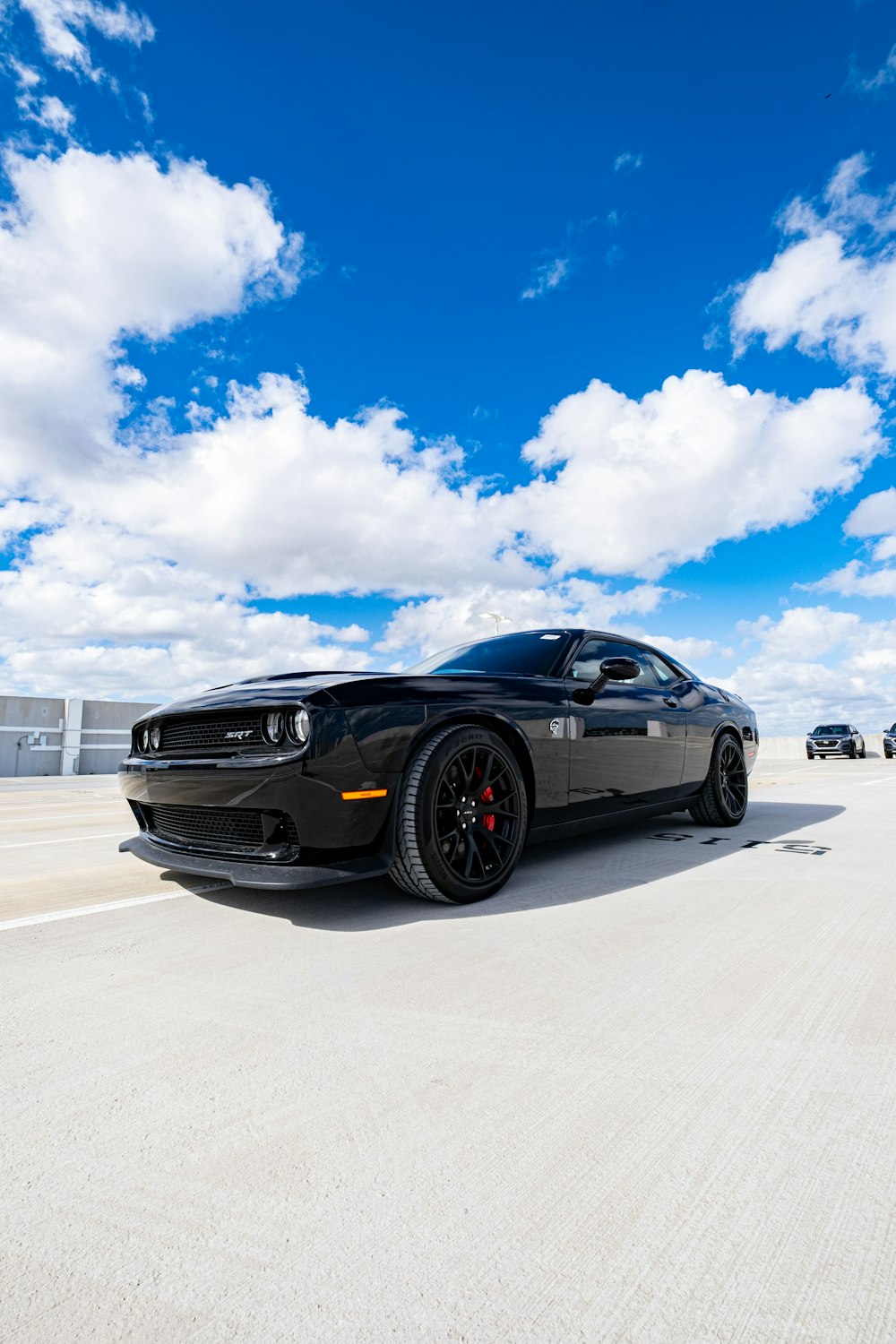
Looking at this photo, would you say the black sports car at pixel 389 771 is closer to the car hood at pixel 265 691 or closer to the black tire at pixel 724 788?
the car hood at pixel 265 691

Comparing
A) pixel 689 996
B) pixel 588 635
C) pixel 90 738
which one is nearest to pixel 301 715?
pixel 689 996

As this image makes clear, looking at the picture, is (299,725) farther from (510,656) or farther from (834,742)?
(834,742)

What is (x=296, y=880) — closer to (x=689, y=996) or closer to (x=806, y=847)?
(x=689, y=996)

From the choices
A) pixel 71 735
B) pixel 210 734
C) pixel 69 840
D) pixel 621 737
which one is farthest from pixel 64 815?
pixel 71 735

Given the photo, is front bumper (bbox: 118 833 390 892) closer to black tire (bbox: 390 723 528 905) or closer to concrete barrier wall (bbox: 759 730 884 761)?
black tire (bbox: 390 723 528 905)

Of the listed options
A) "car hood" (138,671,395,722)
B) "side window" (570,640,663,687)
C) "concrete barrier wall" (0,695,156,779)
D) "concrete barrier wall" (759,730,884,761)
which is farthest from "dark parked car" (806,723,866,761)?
"car hood" (138,671,395,722)

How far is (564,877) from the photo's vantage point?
3.60 metres

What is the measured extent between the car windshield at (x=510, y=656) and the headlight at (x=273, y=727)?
3.94ft

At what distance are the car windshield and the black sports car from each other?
0.05 feet

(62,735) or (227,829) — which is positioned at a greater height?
(62,735)

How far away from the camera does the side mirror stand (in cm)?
394

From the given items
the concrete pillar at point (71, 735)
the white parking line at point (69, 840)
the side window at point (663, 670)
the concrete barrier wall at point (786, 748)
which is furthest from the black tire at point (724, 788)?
the concrete barrier wall at point (786, 748)

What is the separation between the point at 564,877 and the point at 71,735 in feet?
44.9

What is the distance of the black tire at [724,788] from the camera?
536 cm
